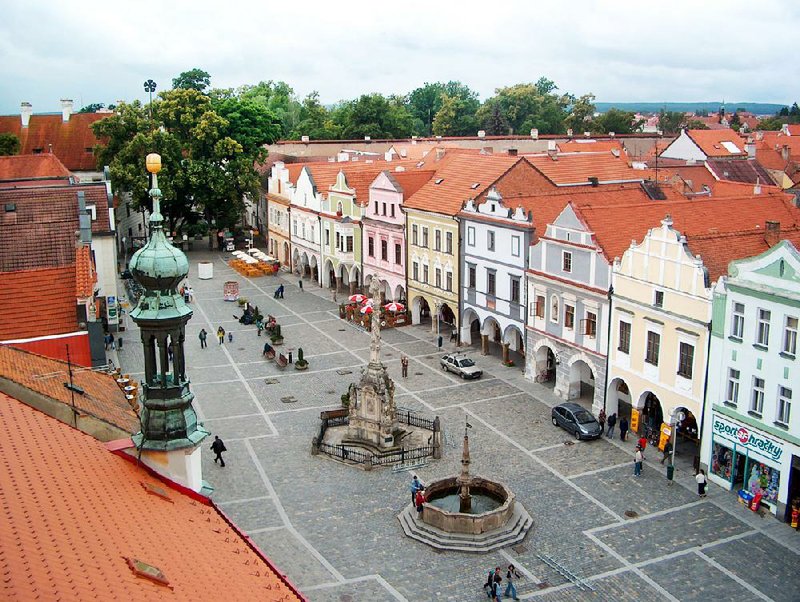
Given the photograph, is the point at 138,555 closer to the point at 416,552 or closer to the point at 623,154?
the point at 416,552

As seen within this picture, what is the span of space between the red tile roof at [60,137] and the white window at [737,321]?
6734cm

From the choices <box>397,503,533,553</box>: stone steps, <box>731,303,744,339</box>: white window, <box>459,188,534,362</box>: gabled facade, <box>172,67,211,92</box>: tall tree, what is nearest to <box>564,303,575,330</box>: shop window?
<box>459,188,534,362</box>: gabled facade

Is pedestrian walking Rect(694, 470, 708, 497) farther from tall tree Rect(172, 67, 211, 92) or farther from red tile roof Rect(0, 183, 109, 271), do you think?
tall tree Rect(172, 67, 211, 92)

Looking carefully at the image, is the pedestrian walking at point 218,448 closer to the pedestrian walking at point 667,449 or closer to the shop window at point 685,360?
the pedestrian walking at point 667,449

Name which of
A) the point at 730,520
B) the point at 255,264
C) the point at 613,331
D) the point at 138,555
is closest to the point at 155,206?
the point at 138,555

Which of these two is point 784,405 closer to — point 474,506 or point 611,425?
point 611,425

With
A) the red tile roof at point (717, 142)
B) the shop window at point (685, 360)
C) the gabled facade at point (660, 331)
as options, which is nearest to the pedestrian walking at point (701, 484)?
the gabled facade at point (660, 331)

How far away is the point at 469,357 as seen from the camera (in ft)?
157

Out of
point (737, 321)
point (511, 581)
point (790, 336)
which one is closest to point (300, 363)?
point (737, 321)

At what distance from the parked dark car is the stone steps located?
7875 millimetres

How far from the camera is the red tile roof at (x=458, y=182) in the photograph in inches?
2014

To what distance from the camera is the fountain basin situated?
28328 millimetres

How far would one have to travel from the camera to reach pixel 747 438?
30766 mm

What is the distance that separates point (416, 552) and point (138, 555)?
57.9 feet
